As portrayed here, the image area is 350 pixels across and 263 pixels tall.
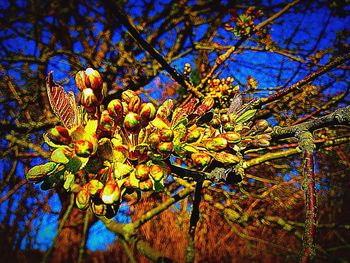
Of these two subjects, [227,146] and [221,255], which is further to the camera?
[221,255]

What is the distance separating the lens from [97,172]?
2.11 ft

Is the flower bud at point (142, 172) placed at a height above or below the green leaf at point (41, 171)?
above

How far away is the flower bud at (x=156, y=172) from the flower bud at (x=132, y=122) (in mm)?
87

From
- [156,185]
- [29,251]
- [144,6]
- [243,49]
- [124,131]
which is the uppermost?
[144,6]

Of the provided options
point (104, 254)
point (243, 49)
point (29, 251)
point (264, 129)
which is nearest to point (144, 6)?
point (243, 49)

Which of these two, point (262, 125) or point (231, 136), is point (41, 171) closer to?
point (231, 136)

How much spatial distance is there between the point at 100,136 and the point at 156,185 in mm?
156

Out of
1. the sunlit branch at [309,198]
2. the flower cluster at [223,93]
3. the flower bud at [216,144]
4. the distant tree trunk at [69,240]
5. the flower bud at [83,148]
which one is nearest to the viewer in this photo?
the sunlit branch at [309,198]

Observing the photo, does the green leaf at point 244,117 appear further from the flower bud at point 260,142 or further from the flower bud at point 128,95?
the flower bud at point 128,95

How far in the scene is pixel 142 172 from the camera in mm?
591

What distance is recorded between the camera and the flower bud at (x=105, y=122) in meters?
0.61

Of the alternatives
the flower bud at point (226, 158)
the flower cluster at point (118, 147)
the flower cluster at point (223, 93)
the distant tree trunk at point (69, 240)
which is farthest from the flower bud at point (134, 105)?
the distant tree trunk at point (69, 240)

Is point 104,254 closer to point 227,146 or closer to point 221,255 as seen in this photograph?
point 221,255

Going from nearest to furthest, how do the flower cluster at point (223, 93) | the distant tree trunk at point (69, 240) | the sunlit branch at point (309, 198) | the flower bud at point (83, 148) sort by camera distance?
the sunlit branch at point (309, 198) → the flower bud at point (83, 148) → the flower cluster at point (223, 93) → the distant tree trunk at point (69, 240)
